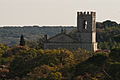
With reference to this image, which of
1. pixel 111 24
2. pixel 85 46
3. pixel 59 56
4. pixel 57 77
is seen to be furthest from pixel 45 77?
pixel 111 24

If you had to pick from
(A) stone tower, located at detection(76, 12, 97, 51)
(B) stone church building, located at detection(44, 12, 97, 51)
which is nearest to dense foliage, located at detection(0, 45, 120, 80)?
(B) stone church building, located at detection(44, 12, 97, 51)

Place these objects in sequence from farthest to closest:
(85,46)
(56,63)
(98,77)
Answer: (85,46)
(56,63)
(98,77)

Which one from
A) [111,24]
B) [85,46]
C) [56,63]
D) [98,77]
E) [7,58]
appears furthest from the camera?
[111,24]

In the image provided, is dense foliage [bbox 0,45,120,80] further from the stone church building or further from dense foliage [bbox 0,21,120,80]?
the stone church building

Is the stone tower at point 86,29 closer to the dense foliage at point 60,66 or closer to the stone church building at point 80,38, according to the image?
the stone church building at point 80,38

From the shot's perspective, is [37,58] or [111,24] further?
[111,24]

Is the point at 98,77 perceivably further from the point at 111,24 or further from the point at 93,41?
the point at 111,24

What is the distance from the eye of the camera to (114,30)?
524ft

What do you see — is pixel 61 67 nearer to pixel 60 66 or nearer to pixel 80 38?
pixel 60 66

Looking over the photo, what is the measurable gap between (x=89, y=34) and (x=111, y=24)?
84.7m

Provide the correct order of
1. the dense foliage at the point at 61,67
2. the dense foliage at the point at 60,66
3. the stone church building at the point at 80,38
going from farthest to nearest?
the stone church building at the point at 80,38 → the dense foliage at the point at 60,66 → the dense foliage at the point at 61,67

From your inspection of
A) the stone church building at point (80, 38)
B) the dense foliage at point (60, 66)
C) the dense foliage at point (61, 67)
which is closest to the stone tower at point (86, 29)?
the stone church building at point (80, 38)

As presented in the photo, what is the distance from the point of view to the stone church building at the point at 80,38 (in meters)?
95.4

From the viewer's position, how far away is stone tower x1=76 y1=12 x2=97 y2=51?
315 ft
